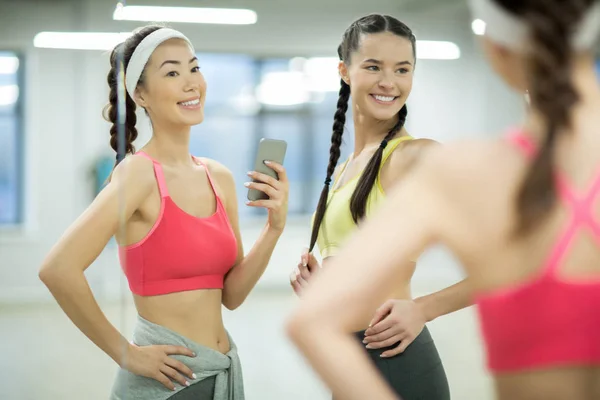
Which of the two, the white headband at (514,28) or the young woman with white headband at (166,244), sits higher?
the white headband at (514,28)

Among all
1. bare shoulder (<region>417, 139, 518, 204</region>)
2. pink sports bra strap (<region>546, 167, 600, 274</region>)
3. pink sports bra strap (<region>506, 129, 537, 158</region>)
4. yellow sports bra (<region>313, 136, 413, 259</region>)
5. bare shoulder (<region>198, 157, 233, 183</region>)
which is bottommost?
yellow sports bra (<region>313, 136, 413, 259</region>)

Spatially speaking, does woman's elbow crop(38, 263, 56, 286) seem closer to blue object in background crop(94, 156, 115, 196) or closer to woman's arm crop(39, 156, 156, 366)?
woman's arm crop(39, 156, 156, 366)

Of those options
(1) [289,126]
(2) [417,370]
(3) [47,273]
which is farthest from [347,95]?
(3) [47,273]

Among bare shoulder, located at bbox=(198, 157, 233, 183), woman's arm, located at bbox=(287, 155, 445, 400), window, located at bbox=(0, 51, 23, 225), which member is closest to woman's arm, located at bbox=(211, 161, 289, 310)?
bare shoulder, located at bbox=(198, 157, 233, 183)

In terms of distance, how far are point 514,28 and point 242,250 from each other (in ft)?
2.52

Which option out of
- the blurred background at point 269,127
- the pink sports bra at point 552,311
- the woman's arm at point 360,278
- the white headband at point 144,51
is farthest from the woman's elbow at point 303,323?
the white headband at point 144,51

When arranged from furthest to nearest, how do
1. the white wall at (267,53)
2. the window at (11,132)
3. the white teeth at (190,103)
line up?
the window at (11,132), the white teeth at (190,103), the white wall at (267,53)

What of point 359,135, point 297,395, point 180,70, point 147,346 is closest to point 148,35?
point 180,70

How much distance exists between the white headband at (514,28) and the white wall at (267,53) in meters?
0.38

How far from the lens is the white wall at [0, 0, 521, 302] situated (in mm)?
1000

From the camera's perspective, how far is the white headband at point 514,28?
0.49m

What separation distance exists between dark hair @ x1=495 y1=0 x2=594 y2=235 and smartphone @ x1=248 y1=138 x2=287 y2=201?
623mm

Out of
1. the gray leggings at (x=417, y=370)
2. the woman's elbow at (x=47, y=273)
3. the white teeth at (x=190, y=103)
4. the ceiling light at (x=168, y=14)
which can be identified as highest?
the ceiling light at (x=168, y=14)

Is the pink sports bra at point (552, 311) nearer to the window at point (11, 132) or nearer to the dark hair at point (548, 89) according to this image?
the dark hair at point (548, 89)
